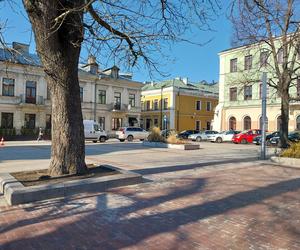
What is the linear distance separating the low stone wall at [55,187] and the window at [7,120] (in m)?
32.3

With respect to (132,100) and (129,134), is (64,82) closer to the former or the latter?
(129,134)

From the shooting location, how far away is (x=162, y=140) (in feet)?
75.8

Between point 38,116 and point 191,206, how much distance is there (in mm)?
37147

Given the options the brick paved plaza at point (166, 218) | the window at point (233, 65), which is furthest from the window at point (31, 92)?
the brick paved plaza at point (166, 218)

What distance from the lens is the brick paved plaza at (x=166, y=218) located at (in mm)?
4461

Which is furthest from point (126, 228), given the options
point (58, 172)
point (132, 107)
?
point (132, 107)

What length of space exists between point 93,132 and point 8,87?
1367cm

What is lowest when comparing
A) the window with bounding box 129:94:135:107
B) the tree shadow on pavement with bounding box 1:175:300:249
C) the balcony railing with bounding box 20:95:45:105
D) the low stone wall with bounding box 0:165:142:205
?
the tree shadow on pavement with bounding box 1:175:300:249

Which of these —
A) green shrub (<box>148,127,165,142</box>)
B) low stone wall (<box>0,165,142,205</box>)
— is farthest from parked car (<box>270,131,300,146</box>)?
low stone wall (<box>0,165,142,205</box>)

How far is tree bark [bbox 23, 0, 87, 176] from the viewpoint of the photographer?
26.1ft

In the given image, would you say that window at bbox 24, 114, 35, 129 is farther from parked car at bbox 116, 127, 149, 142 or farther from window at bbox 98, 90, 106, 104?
parked car at bbox 116, 127, 149, 142

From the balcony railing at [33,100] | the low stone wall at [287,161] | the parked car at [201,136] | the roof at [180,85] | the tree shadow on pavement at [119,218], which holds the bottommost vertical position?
the tree shadow on pavement at [119,218]

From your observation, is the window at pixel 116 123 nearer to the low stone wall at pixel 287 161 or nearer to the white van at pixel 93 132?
the white van at pixel 93 132

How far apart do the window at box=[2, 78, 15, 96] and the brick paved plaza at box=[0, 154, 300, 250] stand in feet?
112
